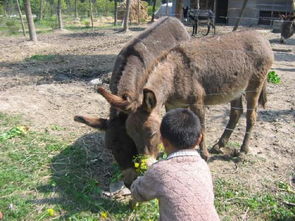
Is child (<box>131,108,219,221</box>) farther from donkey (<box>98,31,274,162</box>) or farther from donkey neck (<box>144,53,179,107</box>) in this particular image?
donkey neck (<box>144,53,179,107</box>)

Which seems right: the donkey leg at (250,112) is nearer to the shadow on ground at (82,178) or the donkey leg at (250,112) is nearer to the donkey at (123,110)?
the donkey at (123,110)

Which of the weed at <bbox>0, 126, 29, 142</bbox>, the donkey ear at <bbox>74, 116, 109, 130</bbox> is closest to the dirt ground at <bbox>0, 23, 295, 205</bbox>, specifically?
the weed at <bbox>0, 126, 29, 142</bbox>

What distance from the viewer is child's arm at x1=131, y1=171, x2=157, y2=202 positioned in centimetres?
226

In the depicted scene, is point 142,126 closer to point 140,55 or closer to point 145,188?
point 145,188

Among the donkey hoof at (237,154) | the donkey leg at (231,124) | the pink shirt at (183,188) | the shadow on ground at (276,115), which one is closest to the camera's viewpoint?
the pink shirt at (183,188)

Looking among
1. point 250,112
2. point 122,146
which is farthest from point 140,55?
point 250,112

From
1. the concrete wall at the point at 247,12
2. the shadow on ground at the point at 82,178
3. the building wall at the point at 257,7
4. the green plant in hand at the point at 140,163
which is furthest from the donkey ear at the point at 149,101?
the concrete wall at the point at 247,12

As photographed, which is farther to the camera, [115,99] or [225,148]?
[225,148]

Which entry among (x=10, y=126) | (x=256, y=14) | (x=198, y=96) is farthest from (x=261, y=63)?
(x=256, y=14)

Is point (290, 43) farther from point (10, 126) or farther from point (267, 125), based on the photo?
point (10, 126)

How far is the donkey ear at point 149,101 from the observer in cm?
312

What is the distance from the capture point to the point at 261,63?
175 inches

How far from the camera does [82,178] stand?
3867 mm

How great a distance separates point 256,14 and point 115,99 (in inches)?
907
